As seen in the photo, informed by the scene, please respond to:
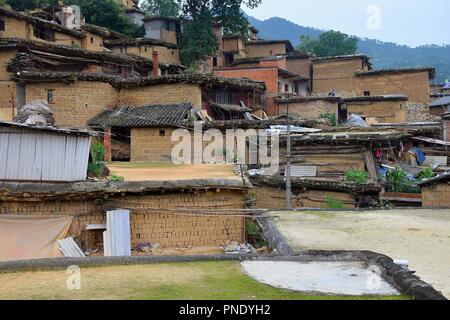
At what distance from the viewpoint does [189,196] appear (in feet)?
46.2

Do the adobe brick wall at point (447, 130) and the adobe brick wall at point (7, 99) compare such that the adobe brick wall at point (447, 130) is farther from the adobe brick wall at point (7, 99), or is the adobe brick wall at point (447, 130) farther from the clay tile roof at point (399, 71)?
the adobe brick wall at point (7, 99)

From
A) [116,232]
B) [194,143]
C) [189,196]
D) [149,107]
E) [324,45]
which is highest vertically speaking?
[324,45]

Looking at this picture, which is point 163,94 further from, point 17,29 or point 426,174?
point 426,174

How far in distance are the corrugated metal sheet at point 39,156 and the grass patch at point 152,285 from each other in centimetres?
765

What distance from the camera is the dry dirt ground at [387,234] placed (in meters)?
7.49

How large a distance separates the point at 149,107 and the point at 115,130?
82.0 inches

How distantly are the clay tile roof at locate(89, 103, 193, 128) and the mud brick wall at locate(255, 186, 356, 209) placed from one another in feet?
19.1

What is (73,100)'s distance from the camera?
80.9 feet

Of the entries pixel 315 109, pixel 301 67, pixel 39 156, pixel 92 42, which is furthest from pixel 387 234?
pixel 301 67

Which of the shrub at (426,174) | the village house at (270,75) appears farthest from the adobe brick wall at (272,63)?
the shrub at (426,174)

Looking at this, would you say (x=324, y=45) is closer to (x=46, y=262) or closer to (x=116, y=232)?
(x=116, y=232)

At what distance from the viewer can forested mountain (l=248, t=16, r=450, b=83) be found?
93450 millimetres

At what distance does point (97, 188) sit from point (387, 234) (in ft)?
24.7
